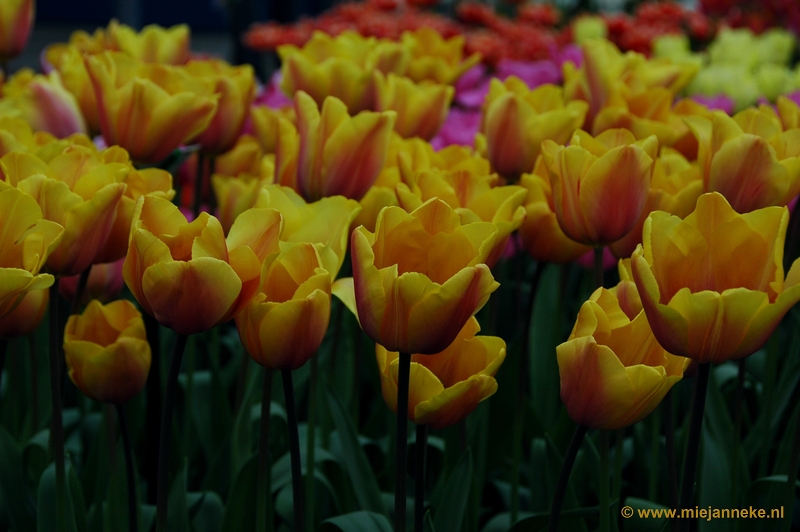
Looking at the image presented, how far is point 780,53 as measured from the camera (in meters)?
2.77

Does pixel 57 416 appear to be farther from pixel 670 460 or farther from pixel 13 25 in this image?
pixel 13 25

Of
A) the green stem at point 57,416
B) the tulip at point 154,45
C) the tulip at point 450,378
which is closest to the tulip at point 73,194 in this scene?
the green stem at point 57,416

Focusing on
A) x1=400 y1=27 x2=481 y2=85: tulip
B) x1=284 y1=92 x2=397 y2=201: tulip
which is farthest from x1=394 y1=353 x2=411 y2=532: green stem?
x1=400 y1=27 x2=481 y2=85: tulip

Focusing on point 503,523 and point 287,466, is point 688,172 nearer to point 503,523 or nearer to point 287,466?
point 503,523

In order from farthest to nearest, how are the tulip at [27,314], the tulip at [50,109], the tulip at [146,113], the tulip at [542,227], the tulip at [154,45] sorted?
the tulip at [154,45]
the tulip at [50,109]
the tulip at [146,113]
the tulip at [542,227]
the tulip at [27,314]

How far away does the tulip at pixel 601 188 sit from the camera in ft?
2.48

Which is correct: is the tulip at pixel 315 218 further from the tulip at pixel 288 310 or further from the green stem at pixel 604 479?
the green stem at pixel 604 479

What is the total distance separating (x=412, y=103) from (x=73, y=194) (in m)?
0.62

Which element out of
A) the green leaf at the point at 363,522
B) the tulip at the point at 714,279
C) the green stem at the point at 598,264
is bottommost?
the green leaf at the point at 363,522

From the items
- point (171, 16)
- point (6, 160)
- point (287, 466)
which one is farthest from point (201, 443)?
point (171, 16)

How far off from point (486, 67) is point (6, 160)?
7.75 feet

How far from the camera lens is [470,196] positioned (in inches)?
32.6

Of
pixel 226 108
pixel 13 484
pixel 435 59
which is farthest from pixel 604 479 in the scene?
pixel 435 59

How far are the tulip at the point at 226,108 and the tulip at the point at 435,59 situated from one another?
449 mm
